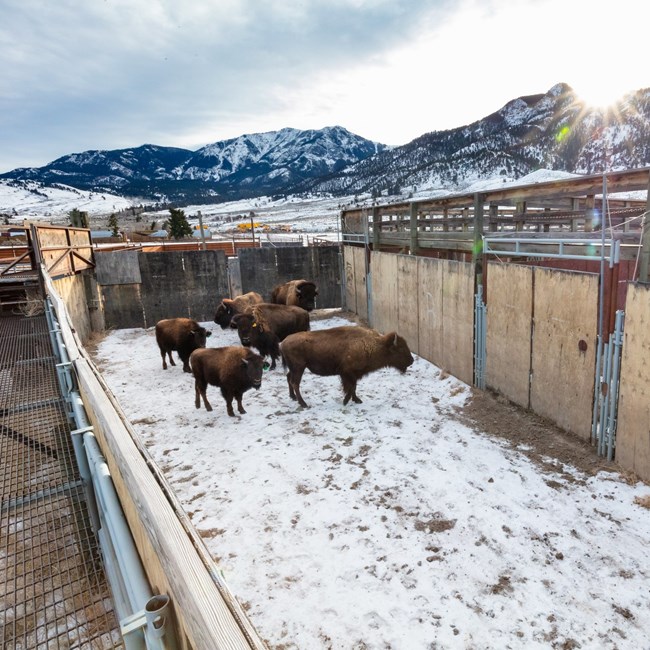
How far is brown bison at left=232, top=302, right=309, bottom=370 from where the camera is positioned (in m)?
9.86

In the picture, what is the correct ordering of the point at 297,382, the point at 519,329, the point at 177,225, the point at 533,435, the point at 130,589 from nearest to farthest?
the point at 130,589 → the point at 533,435 → the point at 519,329 → the point at 297,382 → the point at 177,225

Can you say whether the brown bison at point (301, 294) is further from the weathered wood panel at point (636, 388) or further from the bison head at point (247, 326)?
the weathered wood panel at point (636, 388)

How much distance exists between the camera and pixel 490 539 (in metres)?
4.28

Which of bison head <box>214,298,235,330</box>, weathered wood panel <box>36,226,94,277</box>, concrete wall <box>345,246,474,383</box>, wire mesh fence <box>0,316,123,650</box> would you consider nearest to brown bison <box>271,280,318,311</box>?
concrete wall <box>345,246,474,383</box>

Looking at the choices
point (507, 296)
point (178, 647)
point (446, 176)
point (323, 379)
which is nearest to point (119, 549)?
point (178, 647)

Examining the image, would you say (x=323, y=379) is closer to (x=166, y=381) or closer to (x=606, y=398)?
(x=166, y=381)

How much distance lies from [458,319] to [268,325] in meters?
4.45

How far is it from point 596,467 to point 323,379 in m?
5.31

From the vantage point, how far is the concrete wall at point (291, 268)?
51.3ft

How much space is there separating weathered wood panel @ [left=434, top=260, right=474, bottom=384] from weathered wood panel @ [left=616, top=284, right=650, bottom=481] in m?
3.01

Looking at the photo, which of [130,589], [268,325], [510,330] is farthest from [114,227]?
[130,589]

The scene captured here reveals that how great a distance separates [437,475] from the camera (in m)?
5.39

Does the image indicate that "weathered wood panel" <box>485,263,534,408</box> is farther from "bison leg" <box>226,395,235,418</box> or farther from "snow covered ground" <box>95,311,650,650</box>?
"bison leg" <box>226,395,235,418</box>

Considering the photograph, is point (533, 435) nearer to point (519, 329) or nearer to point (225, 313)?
point (519, 329)
